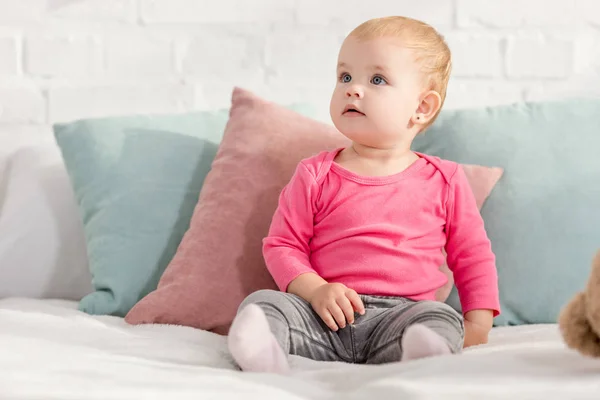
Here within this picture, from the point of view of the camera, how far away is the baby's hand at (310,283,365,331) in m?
1.08

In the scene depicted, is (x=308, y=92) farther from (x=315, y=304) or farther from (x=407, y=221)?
(x=315, y=304)

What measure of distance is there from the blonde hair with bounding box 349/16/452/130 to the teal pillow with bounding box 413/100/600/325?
186 millimetres

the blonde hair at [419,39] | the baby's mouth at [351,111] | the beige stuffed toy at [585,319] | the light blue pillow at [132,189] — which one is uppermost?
the blonde hair at [419,39]

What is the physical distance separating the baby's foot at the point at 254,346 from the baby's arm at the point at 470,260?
0.38m

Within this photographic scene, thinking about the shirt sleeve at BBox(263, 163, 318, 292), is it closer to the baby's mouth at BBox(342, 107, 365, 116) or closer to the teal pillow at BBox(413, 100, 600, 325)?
the baby's mouth at BBox(342, 107, 365, 116)

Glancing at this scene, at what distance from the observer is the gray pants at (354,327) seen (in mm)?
1035

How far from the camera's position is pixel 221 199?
4.45 feet

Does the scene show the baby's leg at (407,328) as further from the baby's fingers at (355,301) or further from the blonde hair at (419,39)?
the blonde hair at (419,39)

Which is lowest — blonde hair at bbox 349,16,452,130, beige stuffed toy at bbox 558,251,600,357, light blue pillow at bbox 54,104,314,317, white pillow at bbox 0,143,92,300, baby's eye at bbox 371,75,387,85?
white pillow at bbox 0,143,92,300

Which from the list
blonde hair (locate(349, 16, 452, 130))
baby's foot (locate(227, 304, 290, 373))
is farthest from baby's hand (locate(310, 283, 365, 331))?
blonde hair (locate(349, 16, 452, 130))

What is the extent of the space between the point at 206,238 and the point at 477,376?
65 cm

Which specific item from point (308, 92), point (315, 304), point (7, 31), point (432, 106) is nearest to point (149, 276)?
point (315, 304)

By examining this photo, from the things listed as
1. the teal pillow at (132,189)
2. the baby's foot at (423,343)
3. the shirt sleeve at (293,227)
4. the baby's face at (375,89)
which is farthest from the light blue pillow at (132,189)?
the baby's foot at (423,343)

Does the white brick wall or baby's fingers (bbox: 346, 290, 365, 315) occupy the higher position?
the white brick wall
